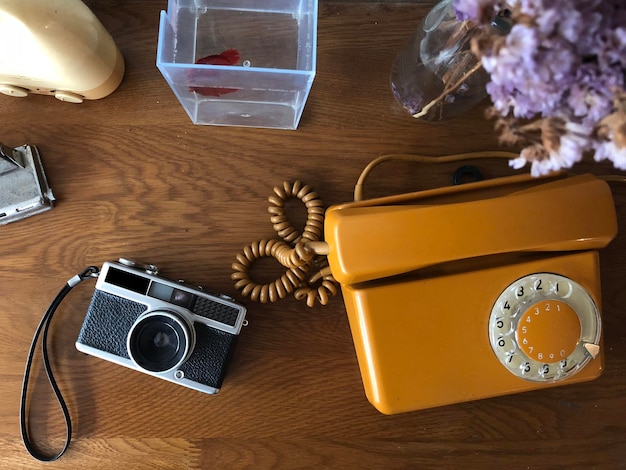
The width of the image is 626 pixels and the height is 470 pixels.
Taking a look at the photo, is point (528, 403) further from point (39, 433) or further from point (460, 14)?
point (39, 433)

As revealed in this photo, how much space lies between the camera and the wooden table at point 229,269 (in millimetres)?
620

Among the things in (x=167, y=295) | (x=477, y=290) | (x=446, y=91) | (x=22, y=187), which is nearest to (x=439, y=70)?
(x=446, y=91)

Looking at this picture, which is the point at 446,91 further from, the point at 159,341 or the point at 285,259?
the point at 159,341

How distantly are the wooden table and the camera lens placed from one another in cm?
7

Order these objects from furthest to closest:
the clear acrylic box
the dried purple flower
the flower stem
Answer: the clear acrylic box
the flower stem
the dried purple flower

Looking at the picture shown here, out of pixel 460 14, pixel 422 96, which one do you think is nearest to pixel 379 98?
pixel 422 96

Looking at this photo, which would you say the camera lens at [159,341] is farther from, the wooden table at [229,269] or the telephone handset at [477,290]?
the telephone handset at [477,290]

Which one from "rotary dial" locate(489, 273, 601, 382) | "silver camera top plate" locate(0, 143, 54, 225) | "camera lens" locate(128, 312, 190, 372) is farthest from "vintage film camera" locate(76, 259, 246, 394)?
"rotary dial" locate(489, 273, 601, 382)

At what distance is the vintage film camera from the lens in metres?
0.56

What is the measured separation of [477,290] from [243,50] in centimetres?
37

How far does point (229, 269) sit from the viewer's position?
2.08 ft

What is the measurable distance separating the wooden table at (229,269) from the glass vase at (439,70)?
0.03 meters

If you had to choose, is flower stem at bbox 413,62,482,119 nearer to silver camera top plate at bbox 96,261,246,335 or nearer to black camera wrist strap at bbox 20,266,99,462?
silver camera top plate at bbox 96,261,246,335

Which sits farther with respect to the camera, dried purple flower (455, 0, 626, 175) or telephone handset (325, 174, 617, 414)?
telephone handset (325, 174, 617, 414)
